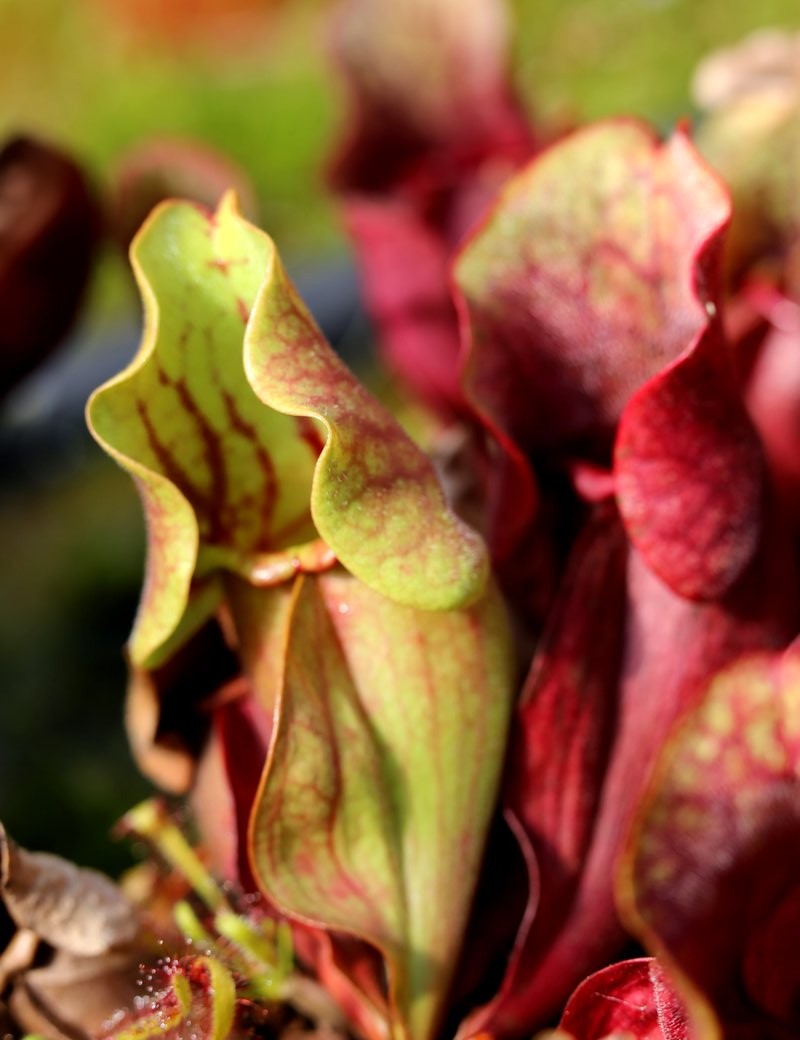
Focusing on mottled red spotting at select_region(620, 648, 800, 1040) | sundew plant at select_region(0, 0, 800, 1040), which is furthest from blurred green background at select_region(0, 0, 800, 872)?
mottled red spotting at select_region(620, 648, 800, 1040)

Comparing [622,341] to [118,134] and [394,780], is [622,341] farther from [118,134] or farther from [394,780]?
[118,134]

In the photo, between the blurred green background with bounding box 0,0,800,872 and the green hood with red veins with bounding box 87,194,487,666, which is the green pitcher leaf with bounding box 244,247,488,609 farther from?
the blurred green background with bounding box 0,0,800,872

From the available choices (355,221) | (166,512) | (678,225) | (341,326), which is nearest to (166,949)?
(166,512)

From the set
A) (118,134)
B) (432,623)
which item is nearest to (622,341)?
(432,623)

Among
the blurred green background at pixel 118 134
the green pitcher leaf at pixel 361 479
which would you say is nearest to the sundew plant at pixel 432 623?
the green pitcher leaf at pixel 361 479

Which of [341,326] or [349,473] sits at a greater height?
[349,473]

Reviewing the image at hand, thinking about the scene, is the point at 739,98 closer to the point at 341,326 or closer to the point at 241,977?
the point at 241,977
